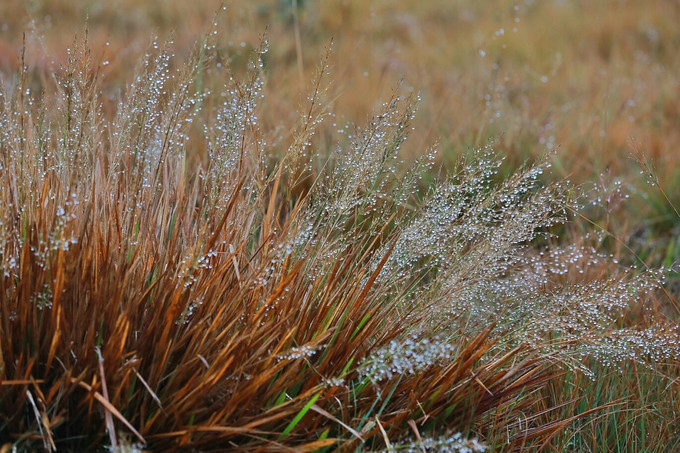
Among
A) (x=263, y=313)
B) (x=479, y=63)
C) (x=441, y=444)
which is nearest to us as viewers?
(x=441, y=444)

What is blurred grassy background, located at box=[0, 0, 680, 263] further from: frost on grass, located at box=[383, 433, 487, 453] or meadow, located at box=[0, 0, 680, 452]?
frost on grass, located at box=[383, 433, 487, 453]

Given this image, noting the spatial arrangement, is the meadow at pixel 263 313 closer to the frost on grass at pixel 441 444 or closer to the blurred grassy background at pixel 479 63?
the frost on grass at pixel 441 444

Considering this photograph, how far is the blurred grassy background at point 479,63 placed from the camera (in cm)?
392

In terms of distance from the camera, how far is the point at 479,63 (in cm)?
559

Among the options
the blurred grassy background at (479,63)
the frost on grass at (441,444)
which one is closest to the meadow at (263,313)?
the frost on grass at (441,444)

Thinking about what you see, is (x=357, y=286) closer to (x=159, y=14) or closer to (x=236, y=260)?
(x=236, y=260)

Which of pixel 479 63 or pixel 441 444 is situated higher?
pixel 479 63

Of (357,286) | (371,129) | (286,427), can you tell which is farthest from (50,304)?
(371,129)

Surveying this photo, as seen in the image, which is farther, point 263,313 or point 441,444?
point 263,313

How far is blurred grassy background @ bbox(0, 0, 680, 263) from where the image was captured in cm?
392

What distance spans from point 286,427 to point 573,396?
3.12 ft

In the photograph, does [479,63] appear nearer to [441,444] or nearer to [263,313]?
[263,313]

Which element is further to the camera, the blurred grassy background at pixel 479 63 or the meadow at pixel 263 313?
the blurred grassy background at pixel 479 63

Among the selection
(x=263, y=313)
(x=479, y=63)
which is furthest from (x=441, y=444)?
(x=479, y=63)
